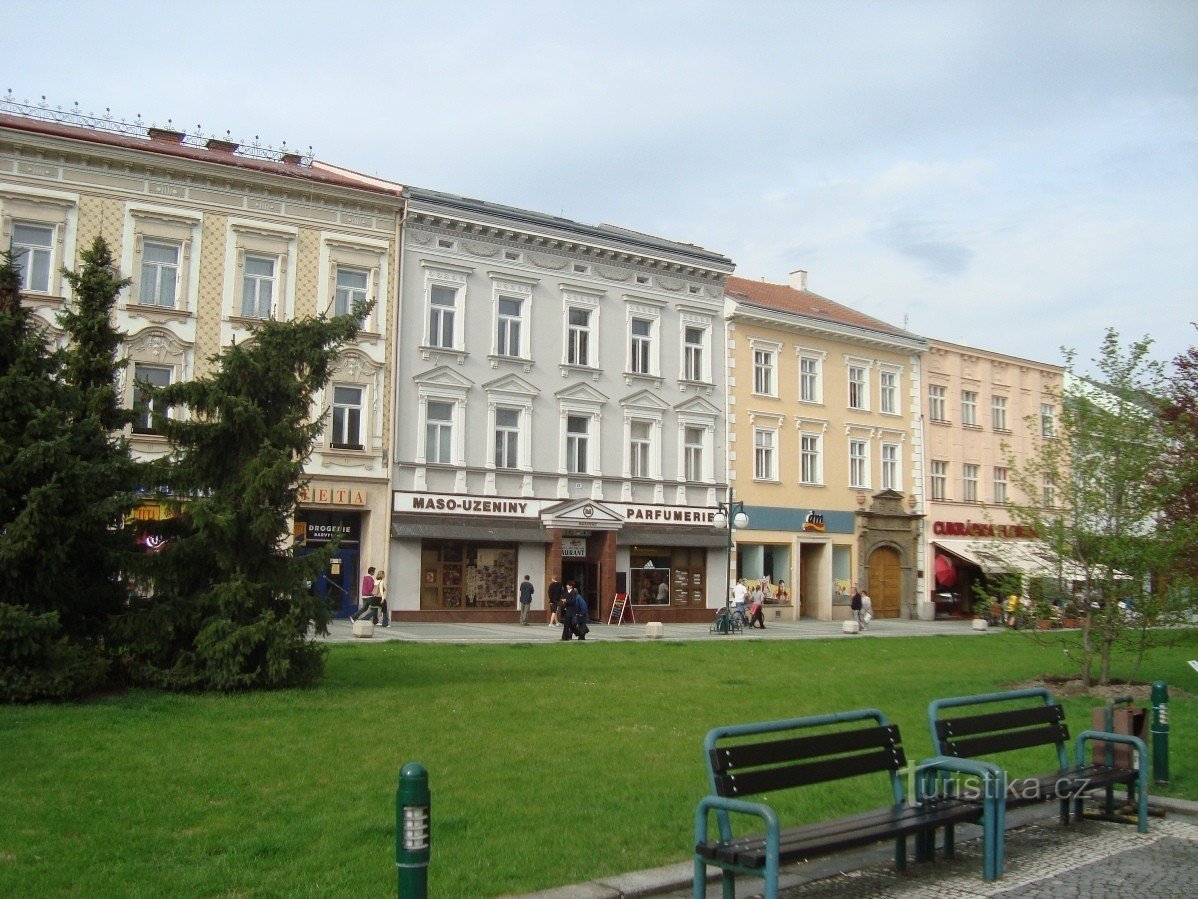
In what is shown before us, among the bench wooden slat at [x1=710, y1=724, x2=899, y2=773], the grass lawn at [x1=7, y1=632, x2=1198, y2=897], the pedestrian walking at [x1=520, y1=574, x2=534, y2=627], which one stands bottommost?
the grass lawn at [x1=7, y1=632, x2=1198, y2=897]

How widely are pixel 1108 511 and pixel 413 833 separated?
606 inches

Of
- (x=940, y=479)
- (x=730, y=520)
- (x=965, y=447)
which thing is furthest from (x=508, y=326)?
(x=965, y=447)

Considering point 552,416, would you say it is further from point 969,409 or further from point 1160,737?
point 1160,737

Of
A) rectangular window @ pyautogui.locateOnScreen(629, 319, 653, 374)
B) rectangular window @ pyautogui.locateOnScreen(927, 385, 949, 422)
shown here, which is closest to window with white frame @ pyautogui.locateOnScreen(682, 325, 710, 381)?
rectangular window @ pyautogui.locateOnScreen(629, 319, 653, 374)

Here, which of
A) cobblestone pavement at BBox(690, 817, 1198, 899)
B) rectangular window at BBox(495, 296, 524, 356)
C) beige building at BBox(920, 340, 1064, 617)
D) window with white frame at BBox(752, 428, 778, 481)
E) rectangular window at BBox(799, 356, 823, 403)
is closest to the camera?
cobblestone pavement at BBox(690, 817, 1198, 899)

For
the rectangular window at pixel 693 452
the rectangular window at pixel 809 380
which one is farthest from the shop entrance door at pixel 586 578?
the rectangular window at pixel 809 380

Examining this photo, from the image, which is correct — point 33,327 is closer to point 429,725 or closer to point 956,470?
point 429,725

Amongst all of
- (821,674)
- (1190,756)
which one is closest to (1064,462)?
(821,674)

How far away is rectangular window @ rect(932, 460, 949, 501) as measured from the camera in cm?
4931

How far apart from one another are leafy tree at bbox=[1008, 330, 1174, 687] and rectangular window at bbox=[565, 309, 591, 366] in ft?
71.1

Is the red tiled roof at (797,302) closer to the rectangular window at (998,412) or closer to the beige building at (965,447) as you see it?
the beige building at (965,447)

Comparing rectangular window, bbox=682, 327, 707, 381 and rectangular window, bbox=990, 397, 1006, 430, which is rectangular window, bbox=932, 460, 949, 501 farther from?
rectangular window, bbox=682, 327, 707, 381

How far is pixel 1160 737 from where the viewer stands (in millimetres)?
10406

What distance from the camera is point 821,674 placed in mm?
20156
